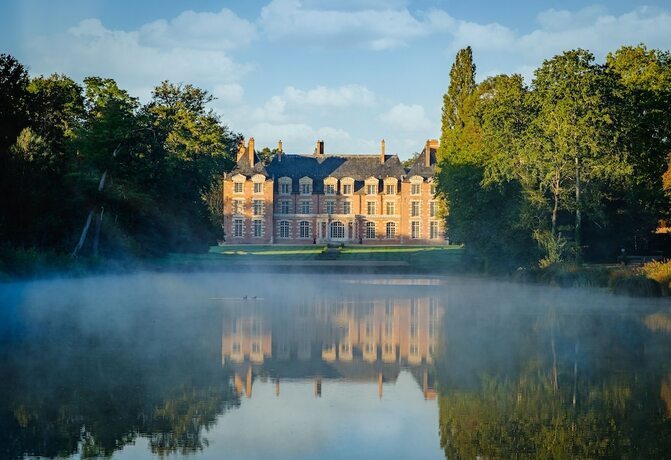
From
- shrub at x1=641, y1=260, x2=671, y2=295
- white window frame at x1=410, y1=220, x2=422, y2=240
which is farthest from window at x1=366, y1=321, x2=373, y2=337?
white window frame at x1=410, y1=220, x2=422, y2=240

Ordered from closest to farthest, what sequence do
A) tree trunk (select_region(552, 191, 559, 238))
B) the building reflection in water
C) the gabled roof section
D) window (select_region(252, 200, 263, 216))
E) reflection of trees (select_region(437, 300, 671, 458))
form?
reflection of trees (select_region(437, 300, 671, 458)) → the building reflection in water → tree trunk (select_region(552, 191, 559, 238)) → window (select_region(252, 200, 263, 216)) → the gabled roof section

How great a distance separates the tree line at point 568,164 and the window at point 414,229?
155 feet

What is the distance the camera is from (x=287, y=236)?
95250mm

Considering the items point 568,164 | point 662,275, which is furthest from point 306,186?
point 662,275

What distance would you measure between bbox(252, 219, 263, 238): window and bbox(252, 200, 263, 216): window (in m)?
0.76

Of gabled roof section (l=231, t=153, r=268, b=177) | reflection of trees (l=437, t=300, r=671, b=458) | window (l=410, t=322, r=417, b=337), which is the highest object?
gabled roof section (l=231, t=153, r=268, b=177)

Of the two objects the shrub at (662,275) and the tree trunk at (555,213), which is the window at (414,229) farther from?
the shrub at (662,275)

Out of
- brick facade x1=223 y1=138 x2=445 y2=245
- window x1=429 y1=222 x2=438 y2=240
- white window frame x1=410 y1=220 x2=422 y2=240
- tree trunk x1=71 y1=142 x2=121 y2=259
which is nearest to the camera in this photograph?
tree trunk x1=71 y1=142 x2=121 y2=259

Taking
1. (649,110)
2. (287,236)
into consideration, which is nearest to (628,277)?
(649,110)

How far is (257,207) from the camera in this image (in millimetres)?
93500

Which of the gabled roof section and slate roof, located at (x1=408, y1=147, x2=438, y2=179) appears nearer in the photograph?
the gabled roof section

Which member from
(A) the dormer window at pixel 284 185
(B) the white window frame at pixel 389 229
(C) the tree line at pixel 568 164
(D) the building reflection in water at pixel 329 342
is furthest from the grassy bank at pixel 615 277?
(A) the dormer window at pixel 284 185

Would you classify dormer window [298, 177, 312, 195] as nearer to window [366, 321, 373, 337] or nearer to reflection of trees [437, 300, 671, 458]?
window [366, 321, 373, 337]

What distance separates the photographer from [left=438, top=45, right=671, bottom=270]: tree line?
3659cm
